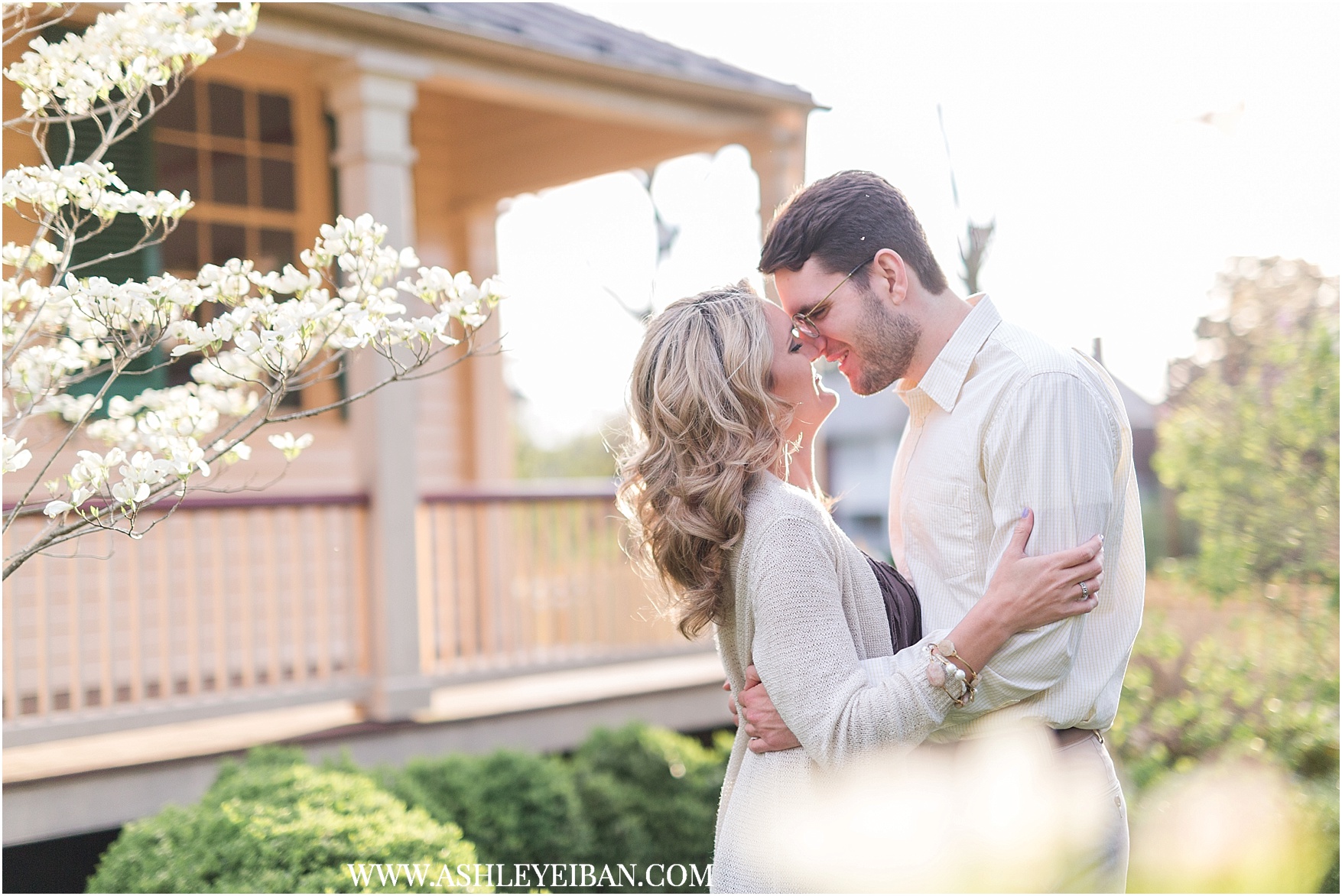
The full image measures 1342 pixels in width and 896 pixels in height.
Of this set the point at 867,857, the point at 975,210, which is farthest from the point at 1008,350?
the point at 975,210

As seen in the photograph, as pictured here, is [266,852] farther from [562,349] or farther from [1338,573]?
[562,349]

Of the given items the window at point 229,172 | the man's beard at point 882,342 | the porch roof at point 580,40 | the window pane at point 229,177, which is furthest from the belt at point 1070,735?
the window pane at point 229,177

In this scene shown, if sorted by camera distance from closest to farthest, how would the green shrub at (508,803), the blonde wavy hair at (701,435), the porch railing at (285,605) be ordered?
the blonde wavy hair at (701,435)
the green shrub at (508,803)
the porch railing at (285,605)

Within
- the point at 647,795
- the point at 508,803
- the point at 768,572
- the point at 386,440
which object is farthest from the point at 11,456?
the point at 647,795

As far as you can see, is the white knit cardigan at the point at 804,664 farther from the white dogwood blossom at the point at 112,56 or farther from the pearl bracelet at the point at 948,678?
the white dogwood blossom at the point at 112,56

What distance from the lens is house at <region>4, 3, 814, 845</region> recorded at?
5.41m

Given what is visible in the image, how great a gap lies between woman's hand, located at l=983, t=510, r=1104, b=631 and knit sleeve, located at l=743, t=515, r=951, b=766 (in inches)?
7.2

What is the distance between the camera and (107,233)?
20.6ft

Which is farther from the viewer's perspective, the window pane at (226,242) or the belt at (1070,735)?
the window pane at (226,242)

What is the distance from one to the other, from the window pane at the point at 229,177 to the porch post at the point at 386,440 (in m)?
1.71

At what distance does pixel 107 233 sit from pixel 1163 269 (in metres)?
7.28

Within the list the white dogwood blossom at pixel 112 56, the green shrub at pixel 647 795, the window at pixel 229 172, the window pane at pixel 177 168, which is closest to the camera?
the white dogwood blossom at pixel 112 56

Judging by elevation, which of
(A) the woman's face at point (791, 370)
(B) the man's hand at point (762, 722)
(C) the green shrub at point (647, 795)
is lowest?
(C) the green shrub at point (647, 795)

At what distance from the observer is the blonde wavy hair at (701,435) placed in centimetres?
217
